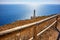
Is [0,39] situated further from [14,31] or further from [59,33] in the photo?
[59,33]

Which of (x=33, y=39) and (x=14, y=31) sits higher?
(x=14, y=31)

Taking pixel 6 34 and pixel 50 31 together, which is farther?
pixel 50 31

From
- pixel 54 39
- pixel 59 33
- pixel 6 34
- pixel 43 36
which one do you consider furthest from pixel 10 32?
pixel 59 33

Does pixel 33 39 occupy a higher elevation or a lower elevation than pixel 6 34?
lower

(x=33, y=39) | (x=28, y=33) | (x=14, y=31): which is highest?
(x=14, y=31)

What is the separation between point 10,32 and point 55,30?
14.8 ft

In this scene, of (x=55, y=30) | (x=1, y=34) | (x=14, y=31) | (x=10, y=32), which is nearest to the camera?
(x=1, y=34)

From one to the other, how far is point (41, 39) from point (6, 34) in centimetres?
367

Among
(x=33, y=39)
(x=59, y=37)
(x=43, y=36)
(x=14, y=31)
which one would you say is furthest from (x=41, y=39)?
(x=14, y=31)

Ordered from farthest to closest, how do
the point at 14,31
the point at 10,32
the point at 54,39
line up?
the point at 54,39
the point at 14,31
the point at 10,32

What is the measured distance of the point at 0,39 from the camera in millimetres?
1370

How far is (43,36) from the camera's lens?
206 inches

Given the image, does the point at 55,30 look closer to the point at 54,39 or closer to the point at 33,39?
the point at 54,39

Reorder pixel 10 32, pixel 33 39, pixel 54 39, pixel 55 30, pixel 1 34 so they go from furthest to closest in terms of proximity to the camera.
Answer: pixel 55 30 < pixel 54 39 < pixel 33 39 < pixel 10 32 < pixel 1 34
